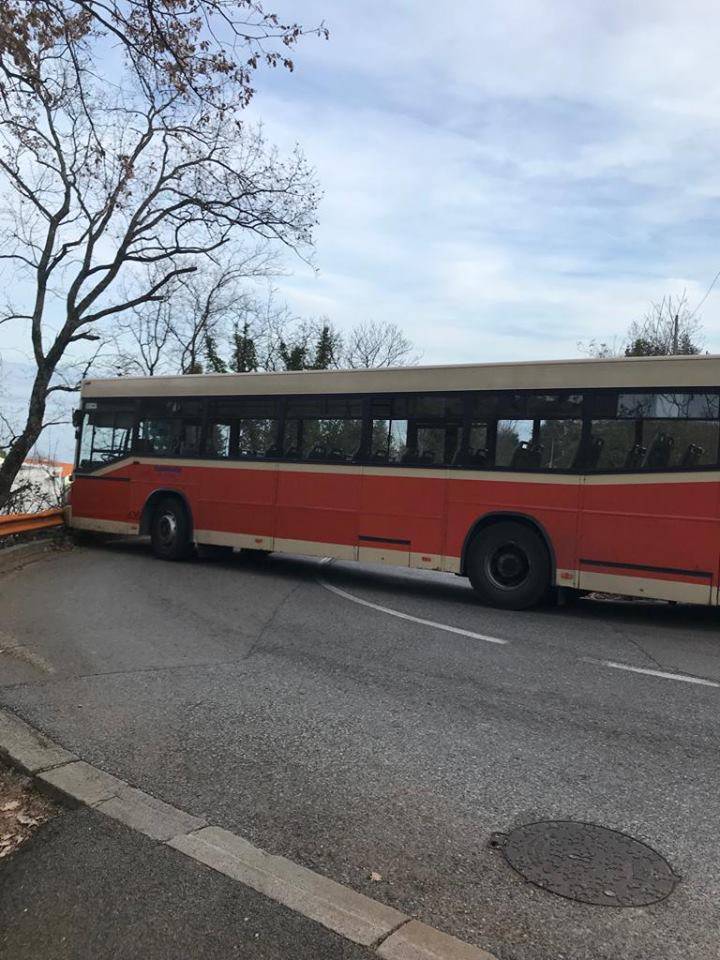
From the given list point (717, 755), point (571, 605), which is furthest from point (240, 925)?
point (571, 605)

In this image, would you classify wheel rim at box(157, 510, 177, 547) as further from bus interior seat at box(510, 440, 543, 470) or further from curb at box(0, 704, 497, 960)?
curb at box(0, 704, 497, 960)

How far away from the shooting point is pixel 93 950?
295 cm

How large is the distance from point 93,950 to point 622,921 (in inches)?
80.0

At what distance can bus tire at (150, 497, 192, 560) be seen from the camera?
547 inches

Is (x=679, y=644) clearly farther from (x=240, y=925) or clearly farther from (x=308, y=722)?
(x=240, y=925)

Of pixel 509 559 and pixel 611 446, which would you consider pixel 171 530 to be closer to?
pixel 509 559

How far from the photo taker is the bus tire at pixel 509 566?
10039 mm

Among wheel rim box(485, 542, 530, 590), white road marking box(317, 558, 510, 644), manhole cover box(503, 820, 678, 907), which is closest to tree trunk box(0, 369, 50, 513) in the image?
white road marking box(317, 558, 510, 644)

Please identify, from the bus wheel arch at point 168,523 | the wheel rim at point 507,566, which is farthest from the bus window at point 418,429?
the bus wheel arch at point 168,523

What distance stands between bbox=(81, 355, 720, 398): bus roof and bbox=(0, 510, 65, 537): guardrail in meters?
2.93

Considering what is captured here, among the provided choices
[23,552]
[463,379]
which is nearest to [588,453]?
[463,379]

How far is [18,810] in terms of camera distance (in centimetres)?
402

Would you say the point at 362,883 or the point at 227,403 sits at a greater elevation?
the point at 227,403

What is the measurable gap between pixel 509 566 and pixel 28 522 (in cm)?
913
